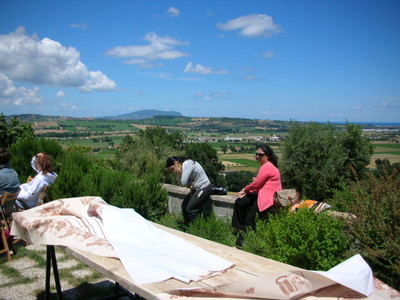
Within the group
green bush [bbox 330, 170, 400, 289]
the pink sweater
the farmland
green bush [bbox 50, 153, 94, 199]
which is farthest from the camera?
the farmland

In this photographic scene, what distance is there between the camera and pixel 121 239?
3.06m

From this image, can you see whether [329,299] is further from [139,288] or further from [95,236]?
[95,236]

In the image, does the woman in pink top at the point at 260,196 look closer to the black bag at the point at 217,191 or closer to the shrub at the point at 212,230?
the shrub at the point at 212,230

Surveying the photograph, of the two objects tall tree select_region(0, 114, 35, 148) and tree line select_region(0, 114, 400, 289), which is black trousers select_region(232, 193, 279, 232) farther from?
tall tree select_region(0, 114, 35, 148)

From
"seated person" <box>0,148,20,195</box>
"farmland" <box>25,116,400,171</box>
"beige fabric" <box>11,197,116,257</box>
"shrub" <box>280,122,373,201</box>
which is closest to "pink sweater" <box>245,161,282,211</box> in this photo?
"beige fabric" <box>11,197,116,257</box>

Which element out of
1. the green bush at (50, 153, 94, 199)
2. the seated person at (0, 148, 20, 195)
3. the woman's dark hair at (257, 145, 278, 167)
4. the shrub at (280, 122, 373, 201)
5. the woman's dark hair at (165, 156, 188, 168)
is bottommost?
the shrub at (280, 122, 373, 201)

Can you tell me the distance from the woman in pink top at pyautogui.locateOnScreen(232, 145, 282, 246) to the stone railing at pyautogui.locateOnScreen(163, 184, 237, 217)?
46cm

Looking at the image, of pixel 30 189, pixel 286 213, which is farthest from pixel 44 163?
pixel 286 213

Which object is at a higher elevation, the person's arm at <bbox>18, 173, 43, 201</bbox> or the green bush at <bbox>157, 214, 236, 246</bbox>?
the person's arm at <bbox>18, 173, 43, 201</bbox>

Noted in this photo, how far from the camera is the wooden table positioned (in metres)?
2.25

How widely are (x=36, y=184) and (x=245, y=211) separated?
367 centimetres

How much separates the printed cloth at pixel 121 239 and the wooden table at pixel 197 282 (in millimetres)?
48

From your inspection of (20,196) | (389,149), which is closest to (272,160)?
(20,196)

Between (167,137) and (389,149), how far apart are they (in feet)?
78.7
